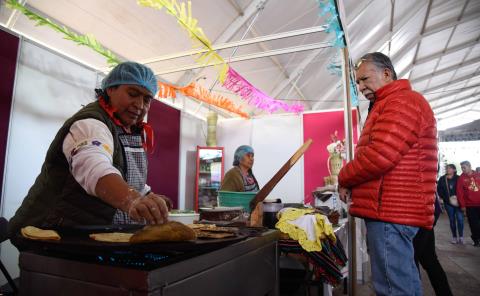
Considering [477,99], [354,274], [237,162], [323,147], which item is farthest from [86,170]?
[477,99]

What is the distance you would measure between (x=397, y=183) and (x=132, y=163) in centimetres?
131

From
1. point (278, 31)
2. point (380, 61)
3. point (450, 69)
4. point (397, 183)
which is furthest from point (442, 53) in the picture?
point (397, 183)

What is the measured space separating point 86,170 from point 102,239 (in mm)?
255

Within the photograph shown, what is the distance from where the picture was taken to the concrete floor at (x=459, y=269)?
342 cm

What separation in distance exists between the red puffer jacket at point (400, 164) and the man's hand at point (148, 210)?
3.87ft

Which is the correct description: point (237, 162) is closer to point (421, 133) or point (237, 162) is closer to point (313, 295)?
point (313, 295)

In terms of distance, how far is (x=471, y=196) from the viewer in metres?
6.22

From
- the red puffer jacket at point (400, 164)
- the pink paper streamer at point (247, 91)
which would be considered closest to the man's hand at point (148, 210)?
the red puffer jacket at point (400, 164)

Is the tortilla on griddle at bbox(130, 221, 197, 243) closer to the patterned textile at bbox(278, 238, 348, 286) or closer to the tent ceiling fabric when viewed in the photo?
the patterned textile at bbox(278, 238, 348, 286)

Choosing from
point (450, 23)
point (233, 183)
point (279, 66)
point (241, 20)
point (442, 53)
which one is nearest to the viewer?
point (233, 183)

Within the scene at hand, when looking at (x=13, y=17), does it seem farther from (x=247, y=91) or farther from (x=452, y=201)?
(x=452, y=201)

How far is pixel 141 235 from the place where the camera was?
0.67m

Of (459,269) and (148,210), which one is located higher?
(148,210)

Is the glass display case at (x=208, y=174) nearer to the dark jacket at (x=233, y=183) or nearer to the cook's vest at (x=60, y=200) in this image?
the dark jacket at (x=233, y=183)
